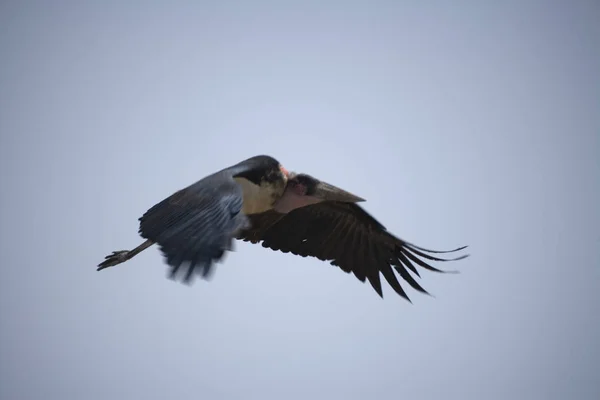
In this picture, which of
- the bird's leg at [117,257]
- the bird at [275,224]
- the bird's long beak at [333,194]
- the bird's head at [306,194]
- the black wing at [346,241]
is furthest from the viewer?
the black wing at [346,241]

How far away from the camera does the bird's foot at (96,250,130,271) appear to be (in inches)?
388

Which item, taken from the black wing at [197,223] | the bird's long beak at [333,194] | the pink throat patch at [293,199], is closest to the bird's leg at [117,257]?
the black wing at [197,223]

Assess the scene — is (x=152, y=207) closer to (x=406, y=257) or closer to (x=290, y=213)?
(x=290, y=213)

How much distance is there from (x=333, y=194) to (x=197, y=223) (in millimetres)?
3338

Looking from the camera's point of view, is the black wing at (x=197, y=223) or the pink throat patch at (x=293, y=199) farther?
the pink throat patch at (x=293, y=199)

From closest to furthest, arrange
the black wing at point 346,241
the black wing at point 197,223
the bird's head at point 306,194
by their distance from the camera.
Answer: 1. the black wing at point 197,223
2. the bird's head at point 306,194
3. the black wing at point 346,241

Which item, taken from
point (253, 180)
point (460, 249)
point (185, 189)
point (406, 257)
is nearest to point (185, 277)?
point (185, 189)

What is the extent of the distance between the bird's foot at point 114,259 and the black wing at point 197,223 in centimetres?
99

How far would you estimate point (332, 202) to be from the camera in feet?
36.6

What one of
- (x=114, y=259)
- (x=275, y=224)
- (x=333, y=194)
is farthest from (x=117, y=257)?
(x=333, y=194)

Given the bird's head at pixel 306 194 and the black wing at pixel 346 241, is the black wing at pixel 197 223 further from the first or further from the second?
the black wing at pixel 346 241

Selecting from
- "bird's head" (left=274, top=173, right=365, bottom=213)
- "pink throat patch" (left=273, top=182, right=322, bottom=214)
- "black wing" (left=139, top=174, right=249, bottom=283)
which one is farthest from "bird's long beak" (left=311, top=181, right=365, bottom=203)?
"black wing" (left=139, top=174, right=249, bottom=283)

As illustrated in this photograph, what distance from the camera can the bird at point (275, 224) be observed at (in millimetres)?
7422

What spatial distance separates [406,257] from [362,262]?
0.59m
